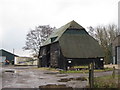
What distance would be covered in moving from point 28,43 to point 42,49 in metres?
18.2

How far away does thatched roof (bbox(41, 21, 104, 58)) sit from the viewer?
33.9m

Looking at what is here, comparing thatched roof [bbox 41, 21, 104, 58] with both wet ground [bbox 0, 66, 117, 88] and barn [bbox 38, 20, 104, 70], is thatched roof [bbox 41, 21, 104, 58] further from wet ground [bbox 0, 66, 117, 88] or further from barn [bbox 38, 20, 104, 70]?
wet ground [bbox 0, 66, 117, 88]

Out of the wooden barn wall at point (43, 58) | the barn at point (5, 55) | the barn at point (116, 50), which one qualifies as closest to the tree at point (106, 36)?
the barn at point (116, 50)

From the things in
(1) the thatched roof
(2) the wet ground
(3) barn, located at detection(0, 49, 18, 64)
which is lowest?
(2) the wet ground

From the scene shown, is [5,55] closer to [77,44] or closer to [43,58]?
[43,58]

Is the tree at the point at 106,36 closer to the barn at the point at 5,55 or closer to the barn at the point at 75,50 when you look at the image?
the barn at the point at 75,50

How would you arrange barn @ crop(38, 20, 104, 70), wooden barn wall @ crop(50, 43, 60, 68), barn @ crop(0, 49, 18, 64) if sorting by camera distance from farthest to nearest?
barn @ crop(0, 49, 18, 64) → wooden barn wall @ crop(50, 43, 60, 68) → barn @ crop(38, 20, 104, 70)

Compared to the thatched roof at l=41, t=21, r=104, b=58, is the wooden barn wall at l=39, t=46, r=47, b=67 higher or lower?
lower

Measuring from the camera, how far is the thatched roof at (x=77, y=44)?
33872 millimetres

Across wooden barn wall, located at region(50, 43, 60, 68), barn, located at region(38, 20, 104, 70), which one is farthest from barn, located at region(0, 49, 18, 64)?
barn, located at region(38, 20, 104, 70)

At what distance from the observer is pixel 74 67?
1284 inches

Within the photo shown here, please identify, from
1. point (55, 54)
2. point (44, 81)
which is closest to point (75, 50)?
point (55, 54)

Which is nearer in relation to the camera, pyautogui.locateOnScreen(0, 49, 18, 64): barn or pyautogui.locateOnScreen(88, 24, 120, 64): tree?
pyautogui.locateOnScreen(88, 24, 120, 64): tree

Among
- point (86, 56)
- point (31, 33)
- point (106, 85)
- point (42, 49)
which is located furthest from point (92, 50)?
point (31, 33)
